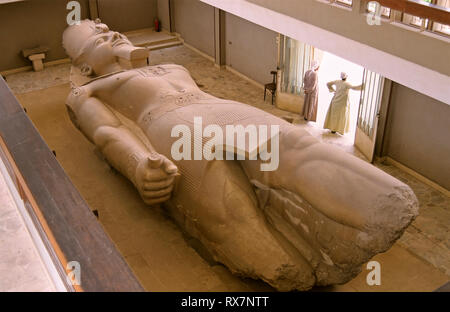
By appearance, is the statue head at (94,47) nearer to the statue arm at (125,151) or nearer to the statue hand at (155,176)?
the statue arm at (125,151)

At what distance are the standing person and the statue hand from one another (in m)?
3.94

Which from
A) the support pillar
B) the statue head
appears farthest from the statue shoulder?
the support pillar

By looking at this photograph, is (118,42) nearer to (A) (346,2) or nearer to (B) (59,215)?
(A) (346,2)

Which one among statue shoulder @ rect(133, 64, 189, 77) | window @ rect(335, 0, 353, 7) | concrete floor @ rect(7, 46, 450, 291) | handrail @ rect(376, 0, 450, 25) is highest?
handrail @ rect(376, 0, 450, 25)

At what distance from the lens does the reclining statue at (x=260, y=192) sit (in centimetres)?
404

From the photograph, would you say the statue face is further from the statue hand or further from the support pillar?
the support pillar

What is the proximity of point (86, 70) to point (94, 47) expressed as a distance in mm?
375

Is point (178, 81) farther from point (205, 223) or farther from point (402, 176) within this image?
point (402, 176)

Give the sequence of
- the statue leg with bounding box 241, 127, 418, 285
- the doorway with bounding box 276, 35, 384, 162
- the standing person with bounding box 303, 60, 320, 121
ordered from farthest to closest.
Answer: the standing person with bounding box 303, 60, 320, 121 → the doorway with bounding box 276, 35, 384, 162 → the statue leg with bounding box 241, 127, 418, 285

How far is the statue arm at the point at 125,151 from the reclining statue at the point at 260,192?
0.01m

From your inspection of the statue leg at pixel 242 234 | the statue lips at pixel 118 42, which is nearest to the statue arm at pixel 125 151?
the statue leg at pixel 242 234

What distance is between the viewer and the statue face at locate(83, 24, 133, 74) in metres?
7.36

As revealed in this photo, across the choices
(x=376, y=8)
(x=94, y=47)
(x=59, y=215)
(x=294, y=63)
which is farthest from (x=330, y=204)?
(x=294, y=63)

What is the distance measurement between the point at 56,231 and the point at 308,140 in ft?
10.2
